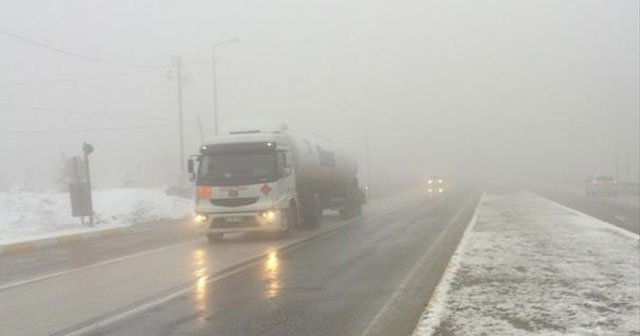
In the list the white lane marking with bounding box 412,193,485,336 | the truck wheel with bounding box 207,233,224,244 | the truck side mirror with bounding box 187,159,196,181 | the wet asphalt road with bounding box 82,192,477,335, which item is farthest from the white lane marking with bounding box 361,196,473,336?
the truck side mirror with bounding box 187,159,196,181

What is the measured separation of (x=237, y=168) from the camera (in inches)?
733

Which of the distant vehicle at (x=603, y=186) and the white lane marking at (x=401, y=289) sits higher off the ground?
the white lane marking at (x=401, y=289)

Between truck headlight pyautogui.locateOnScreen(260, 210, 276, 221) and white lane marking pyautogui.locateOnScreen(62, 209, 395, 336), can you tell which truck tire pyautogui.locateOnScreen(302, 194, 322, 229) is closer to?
white lane marking pyautogui.locateOnScreen(62, 209, 395, 336)

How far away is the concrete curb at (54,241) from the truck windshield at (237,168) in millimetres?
5277

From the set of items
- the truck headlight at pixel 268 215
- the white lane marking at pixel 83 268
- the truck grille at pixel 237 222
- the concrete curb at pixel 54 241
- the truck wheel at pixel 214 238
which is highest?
the truck headlight at pixel 268 215

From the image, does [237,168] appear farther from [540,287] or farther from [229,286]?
[540,287]

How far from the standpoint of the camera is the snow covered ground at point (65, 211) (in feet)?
80.1

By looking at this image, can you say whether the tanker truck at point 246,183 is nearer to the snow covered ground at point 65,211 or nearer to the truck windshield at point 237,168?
the truck windshield at point 237,168

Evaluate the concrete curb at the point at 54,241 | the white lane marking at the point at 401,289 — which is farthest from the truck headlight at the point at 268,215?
the concrete curb at the point at 54,241

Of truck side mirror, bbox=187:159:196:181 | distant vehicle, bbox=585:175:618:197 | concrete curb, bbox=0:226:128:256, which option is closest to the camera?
truck side mirror, bbox=187:159:196:181

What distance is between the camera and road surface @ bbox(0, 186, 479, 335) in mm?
7961

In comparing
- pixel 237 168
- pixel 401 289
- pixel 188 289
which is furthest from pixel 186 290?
pixel 237 168

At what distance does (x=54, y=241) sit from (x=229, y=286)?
11992mm

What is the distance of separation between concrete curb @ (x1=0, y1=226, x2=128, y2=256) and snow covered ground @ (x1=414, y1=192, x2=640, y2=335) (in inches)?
463
